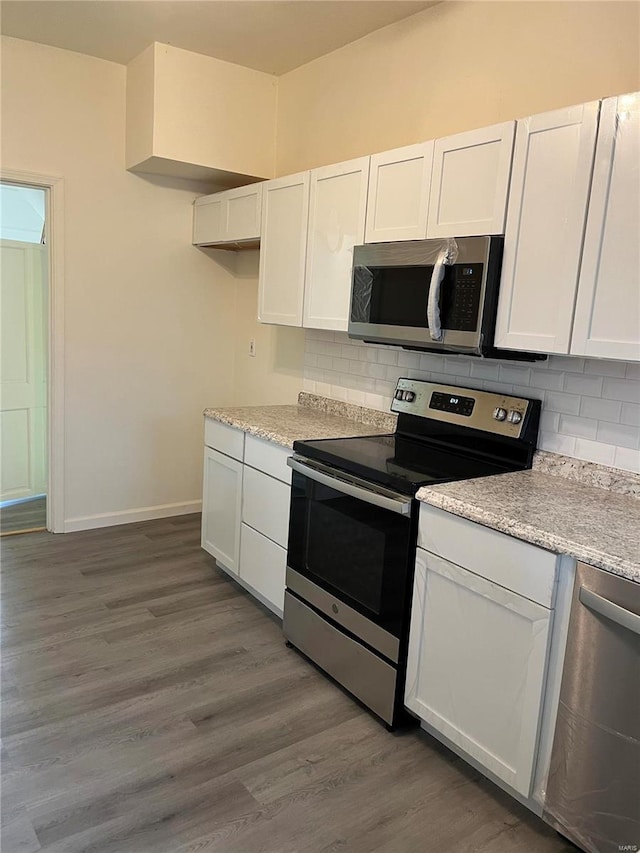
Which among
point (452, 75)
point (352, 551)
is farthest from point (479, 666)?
point (452, 75)

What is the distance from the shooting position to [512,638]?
178 cm

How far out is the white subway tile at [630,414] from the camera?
6.71 ft

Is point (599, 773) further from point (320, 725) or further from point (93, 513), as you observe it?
point (93, 513)

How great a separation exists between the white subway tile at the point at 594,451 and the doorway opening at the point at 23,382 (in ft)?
10.5

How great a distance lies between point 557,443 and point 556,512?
1.69 ft

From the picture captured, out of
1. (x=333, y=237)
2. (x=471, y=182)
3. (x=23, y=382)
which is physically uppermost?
(x=471, y=182)

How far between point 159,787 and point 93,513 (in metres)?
2.34

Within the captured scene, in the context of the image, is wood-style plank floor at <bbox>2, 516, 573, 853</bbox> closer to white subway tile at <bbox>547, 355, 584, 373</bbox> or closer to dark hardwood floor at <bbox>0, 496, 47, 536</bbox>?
dark hardwood floor at <bbox>0, 496, 47, 536</bbox>

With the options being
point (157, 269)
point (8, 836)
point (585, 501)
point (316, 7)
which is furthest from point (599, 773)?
point (157, 269)

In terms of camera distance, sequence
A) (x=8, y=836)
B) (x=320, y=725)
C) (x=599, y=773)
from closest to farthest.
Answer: (x=599, y=773) → (x=8, y=836) → (x=320, y=725)

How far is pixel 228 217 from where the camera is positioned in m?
3.66

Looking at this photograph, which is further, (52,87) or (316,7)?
(52,87)

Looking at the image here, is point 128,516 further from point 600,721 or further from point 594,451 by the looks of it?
point 600,721

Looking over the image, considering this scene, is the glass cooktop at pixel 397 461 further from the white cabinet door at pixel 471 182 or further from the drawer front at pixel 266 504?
the white cabinet door at pixel 471 182
